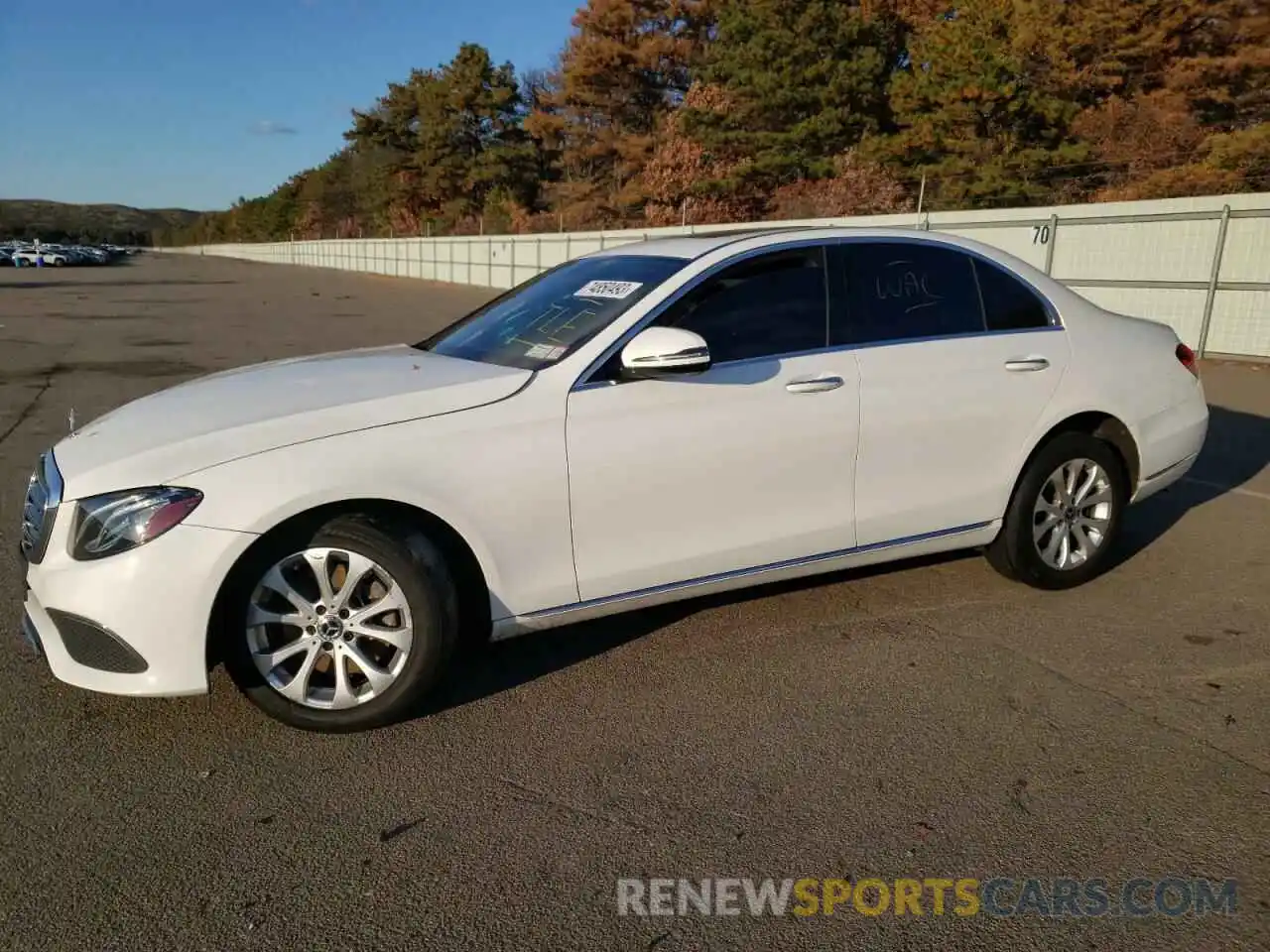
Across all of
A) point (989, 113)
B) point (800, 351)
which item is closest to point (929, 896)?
point (800, 351)

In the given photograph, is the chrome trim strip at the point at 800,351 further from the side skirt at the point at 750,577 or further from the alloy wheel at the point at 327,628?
the alloy wheel at the point at 327,628

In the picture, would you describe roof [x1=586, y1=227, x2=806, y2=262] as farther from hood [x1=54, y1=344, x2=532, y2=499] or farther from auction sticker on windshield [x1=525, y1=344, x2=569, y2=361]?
hood [x1=54, y1=344, x2=532, y2=499]

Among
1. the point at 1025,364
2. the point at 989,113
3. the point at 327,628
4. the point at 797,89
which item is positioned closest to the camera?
the point at 327,628

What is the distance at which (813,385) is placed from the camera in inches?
148

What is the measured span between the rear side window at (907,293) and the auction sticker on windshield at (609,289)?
2.84ft

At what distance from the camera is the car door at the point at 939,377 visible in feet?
13.0

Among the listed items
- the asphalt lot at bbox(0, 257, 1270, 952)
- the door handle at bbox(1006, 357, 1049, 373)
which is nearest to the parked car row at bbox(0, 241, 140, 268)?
the asphalt lot at bbox(0, 257, 1270, 952)

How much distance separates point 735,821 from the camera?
2721 mm

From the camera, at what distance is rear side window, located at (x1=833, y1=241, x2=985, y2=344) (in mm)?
4031

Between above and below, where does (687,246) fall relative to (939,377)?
above

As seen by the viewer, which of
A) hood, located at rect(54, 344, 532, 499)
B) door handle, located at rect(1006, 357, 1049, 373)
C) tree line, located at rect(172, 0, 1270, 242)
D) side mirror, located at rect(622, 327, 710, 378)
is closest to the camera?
hood, located at rect(54, 344, 532, 499)

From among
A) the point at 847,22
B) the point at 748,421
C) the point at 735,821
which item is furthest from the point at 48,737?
the point at 847,22

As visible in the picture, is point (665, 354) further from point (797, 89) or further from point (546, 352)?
point (797, 89)

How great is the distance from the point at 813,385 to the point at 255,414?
204cm
